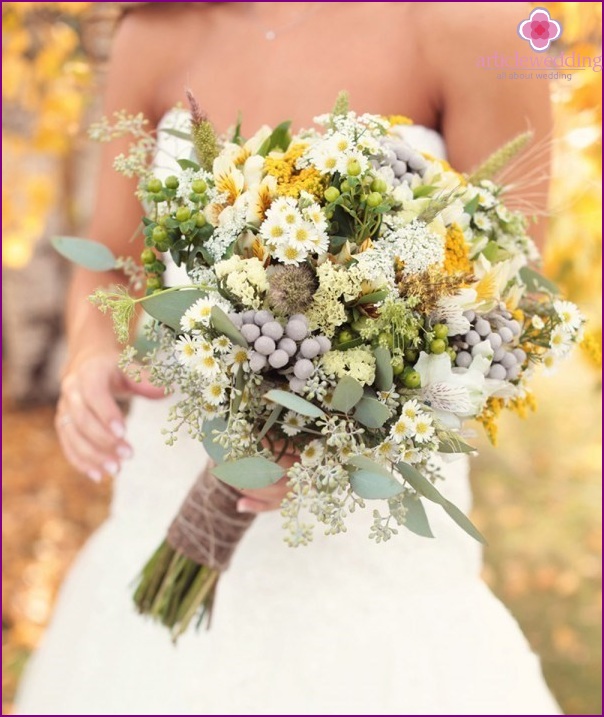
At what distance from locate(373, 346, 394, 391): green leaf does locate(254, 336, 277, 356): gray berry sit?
0.51 feet

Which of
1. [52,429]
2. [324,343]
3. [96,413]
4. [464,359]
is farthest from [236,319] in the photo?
[52,429]

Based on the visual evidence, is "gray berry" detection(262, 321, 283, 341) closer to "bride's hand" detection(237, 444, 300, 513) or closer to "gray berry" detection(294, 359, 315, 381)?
"gray berry" detection(294, 359, 315, 381)

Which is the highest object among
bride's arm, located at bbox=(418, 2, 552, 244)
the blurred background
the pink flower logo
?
the pink flower logo

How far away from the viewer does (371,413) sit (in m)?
1.15

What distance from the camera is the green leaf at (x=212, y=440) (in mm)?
1249

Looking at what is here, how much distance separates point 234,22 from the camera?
2037 millimetres

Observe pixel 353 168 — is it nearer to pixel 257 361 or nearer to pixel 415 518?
pixel 257 361

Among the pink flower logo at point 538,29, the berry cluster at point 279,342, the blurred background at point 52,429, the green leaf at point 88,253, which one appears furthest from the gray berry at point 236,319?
the blurred background at point 52,429

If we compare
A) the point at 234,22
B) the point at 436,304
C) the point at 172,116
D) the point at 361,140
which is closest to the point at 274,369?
the point at 436,304

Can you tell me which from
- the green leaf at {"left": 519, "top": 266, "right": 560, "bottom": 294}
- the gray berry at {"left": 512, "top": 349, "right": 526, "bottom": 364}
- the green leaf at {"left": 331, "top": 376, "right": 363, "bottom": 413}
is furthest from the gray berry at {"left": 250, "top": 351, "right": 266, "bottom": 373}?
the green leaf at {"left": 519, "top": 266, "right": 560, "bottom": 294}

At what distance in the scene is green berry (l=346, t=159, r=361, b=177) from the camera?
1.17 m

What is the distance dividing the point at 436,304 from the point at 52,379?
414 centimetres

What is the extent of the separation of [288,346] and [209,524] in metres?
0.67

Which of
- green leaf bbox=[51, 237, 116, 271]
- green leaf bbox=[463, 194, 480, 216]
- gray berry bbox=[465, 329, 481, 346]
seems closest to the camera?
gray berry bbox=[465, 329, 481, 346]
